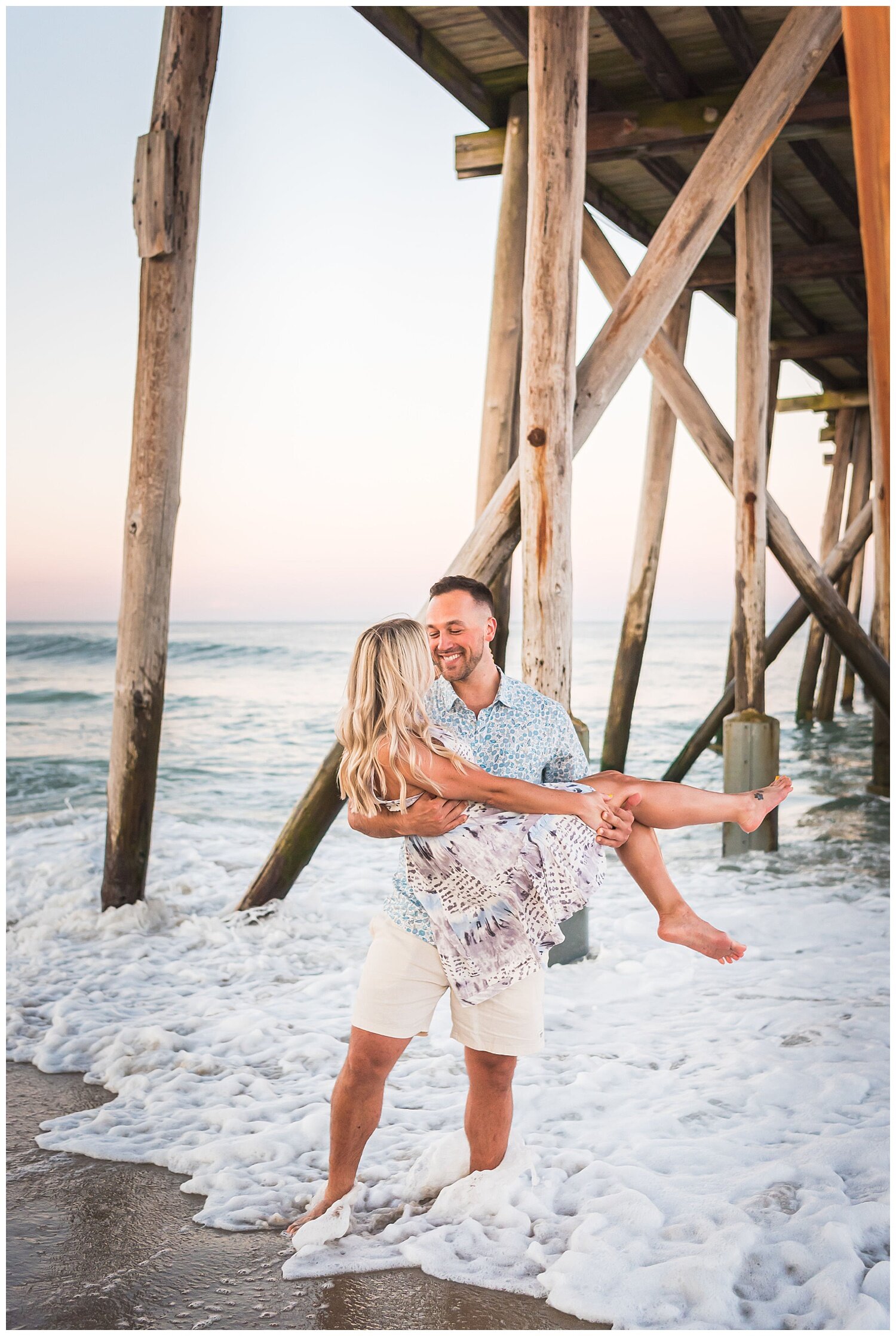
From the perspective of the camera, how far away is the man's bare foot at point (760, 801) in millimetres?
2721

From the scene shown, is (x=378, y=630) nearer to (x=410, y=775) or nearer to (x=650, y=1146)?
(x=410, y=775)

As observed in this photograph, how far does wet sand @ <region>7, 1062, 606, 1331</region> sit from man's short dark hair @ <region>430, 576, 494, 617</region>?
66.7 inches

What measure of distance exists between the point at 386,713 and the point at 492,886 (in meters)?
0.51

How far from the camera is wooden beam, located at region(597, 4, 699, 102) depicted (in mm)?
5520

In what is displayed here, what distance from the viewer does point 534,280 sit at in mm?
4543

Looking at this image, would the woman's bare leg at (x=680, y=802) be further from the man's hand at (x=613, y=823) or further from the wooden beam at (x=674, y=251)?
the wooden beam at (x=674, y=251)

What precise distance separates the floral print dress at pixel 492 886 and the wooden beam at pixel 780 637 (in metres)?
5.84

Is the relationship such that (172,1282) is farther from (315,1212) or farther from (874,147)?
(874,147)

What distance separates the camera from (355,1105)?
2627 millimetres

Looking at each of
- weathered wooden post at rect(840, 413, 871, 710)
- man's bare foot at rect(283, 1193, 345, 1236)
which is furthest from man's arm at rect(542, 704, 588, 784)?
weathered wooden post at rect(840, 413, 871, 710)

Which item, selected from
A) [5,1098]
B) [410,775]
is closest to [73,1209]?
[5,1098]

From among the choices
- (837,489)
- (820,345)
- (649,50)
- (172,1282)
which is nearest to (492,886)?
(172,1282)

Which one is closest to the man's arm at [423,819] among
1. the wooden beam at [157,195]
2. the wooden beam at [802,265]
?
the wooden beam at [157,195]

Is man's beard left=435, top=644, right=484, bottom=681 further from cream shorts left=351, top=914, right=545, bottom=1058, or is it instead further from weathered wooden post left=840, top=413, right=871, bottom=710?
weathered wooden post left=840, top=413, right=871, bottom=710
